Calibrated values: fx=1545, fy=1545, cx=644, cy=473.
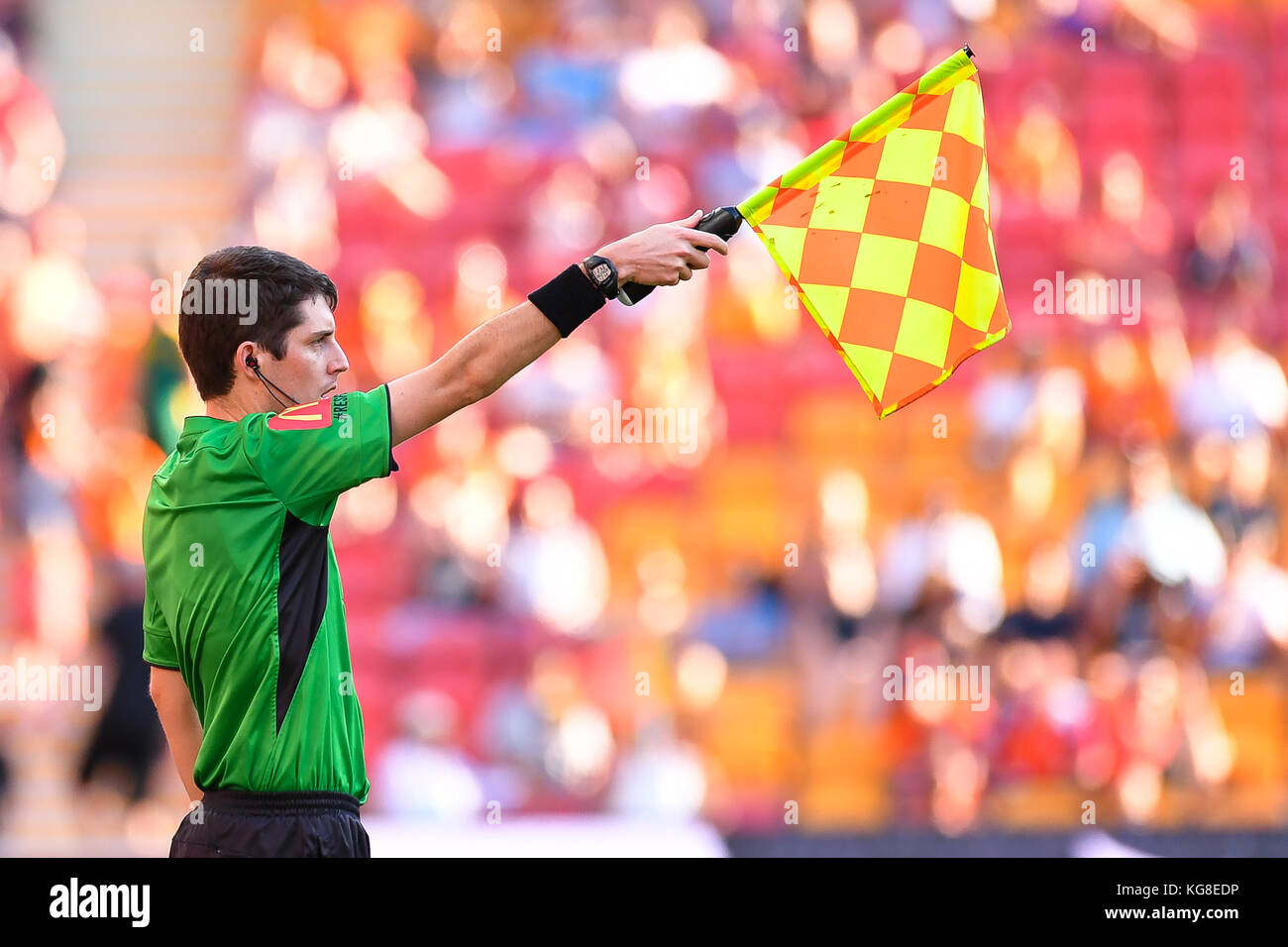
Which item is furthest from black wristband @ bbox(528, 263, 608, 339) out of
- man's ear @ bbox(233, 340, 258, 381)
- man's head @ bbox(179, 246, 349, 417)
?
man's ear @ bbox(233, 340, 258, 381)

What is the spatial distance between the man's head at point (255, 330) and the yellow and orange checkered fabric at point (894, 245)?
0.94m

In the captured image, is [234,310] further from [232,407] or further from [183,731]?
[183,731]

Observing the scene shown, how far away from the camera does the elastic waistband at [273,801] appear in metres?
2.22

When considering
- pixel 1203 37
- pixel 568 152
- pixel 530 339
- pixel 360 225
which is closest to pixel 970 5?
pixel 1203 37

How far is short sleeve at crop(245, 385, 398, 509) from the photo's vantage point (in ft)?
7.07

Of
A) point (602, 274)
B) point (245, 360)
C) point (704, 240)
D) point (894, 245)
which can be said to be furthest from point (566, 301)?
point (894, 245)

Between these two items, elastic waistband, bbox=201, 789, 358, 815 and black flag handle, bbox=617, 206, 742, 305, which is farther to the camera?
black flag handle, bbox=617, 206, 742, 305

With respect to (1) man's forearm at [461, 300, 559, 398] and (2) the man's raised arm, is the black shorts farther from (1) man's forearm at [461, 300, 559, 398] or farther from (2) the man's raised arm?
(1) man's forearm at [461, 300, 559, 398]

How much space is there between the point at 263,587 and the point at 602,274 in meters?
0.67

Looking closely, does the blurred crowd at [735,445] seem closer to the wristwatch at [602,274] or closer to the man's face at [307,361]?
the man's face at [307,361]

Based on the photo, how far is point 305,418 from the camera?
2.19 m

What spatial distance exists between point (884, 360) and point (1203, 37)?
13.9ft

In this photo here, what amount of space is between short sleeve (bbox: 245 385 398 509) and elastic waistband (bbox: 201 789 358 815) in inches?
16.6

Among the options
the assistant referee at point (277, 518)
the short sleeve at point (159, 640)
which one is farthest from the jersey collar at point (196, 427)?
the short sleeve at point (159, 640)
